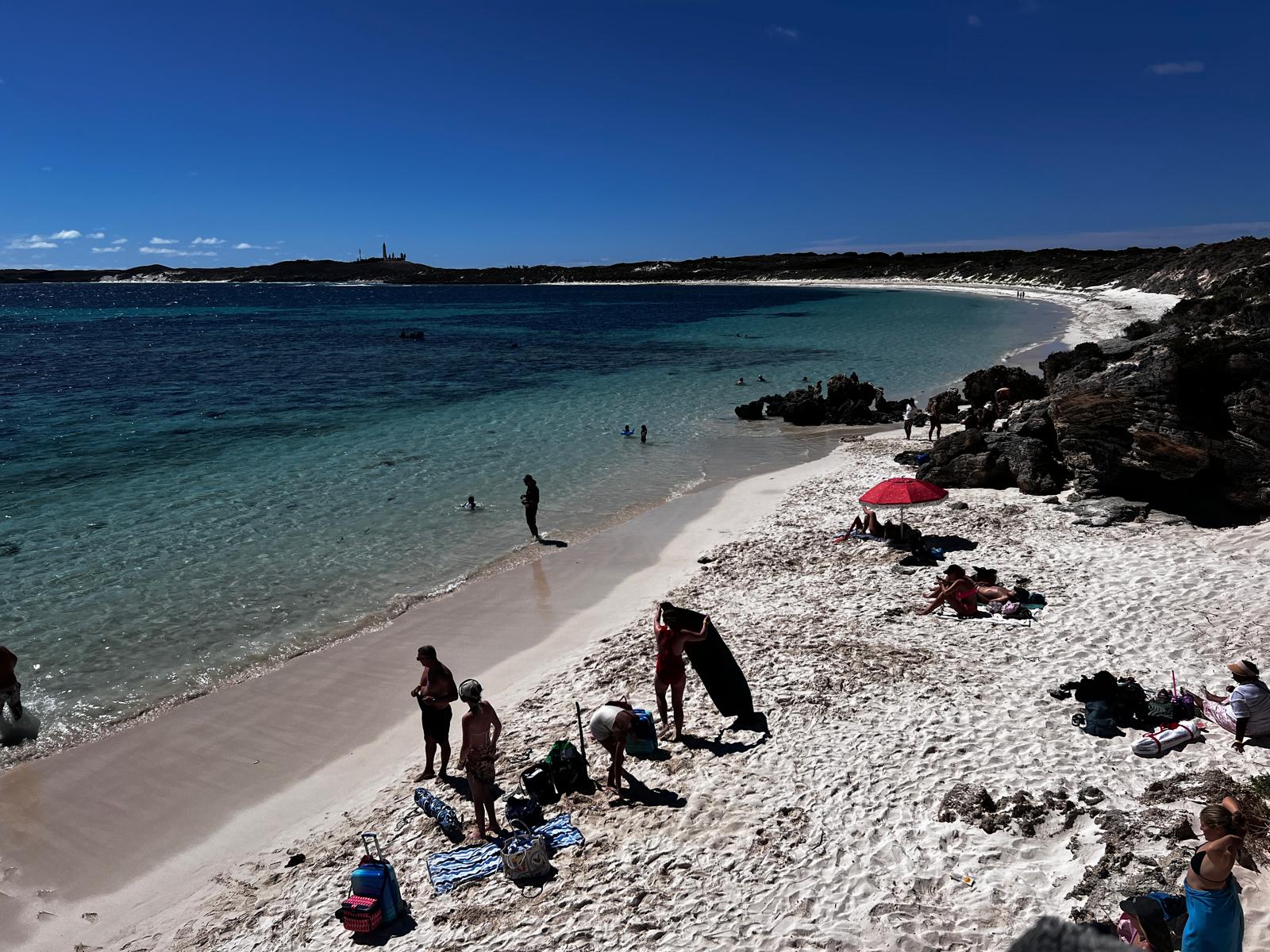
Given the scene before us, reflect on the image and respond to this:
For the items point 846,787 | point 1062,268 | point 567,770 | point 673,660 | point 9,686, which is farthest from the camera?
point 1062,268

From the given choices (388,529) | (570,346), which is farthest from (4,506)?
(570,346)

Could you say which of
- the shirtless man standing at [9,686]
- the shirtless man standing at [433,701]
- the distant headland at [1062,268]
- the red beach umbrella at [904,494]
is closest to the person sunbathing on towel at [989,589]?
the red beach umbrella at [904,494]

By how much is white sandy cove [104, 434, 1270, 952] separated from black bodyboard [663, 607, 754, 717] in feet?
1.22

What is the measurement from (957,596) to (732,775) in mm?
5080

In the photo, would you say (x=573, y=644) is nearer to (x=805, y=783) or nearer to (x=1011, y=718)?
(x=805, y=783)

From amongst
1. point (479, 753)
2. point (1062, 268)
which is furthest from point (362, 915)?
point (1062, 268)

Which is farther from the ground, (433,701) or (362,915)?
(433,701)

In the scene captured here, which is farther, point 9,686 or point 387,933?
point 9,686

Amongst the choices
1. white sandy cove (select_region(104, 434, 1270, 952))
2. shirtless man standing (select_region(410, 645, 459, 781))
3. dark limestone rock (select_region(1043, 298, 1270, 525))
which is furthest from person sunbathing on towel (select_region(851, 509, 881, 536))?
shirtless man standing (select_region(410, 645, 459, 781))

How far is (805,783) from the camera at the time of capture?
733 cm

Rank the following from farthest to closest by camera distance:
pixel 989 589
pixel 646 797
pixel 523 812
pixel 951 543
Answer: pixel 951 543, pixel 989 589, pixel 646 797, pixel 523 812

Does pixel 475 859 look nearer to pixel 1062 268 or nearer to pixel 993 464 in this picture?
pixel 993 464

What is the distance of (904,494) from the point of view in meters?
13.2

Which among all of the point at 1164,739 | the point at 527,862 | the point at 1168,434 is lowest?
the point at 527,862
